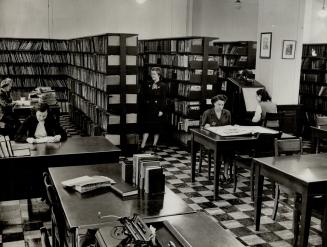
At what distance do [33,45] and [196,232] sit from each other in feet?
34.3

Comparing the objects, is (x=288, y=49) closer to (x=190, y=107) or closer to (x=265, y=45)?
(x=265, y=45)

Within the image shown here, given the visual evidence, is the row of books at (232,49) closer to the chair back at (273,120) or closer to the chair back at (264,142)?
the chair back at (273,120)

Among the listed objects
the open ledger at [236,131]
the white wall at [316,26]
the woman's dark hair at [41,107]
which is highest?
the white wall at [316,26]

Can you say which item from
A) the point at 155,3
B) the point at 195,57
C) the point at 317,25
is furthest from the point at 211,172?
the point at 155,3

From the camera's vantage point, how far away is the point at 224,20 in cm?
1329

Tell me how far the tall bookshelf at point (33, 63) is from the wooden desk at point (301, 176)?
8.57 meters

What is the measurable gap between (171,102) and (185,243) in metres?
7.17

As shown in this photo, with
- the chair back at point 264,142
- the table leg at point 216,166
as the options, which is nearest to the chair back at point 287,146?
the chair back at point 264,142

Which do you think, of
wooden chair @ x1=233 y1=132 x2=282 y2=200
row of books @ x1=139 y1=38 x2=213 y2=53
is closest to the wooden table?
wooden chair @ x1=233 y1=132 x2=282 y2=200

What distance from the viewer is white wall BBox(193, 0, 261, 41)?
13195 mm

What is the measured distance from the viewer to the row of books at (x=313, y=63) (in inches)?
417

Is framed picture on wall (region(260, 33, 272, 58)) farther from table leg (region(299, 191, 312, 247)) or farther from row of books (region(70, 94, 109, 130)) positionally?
table leg (region(299, 191, 312, 247))

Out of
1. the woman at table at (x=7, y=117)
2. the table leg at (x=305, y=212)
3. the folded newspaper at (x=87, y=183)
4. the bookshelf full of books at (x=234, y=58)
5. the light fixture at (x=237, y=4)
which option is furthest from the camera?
the light fixture at (x=237, y=4)

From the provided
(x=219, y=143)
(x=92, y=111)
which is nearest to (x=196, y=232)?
(x=219, y=143)
